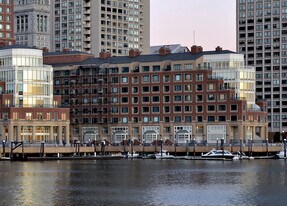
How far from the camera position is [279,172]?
160375 mm

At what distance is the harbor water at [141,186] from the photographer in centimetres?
10724

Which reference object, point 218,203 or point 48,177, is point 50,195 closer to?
point 218,203

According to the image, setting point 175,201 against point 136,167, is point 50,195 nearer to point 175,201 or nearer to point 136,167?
point 175,201

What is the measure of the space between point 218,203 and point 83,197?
1783 cm

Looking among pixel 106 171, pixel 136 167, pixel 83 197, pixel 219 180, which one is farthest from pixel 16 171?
pixel 83 197

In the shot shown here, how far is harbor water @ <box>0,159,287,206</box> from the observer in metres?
107

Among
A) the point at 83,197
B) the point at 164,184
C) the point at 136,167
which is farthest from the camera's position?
the point at 136,167

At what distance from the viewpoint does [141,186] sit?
127 m

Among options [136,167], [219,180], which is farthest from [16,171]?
[219,180]

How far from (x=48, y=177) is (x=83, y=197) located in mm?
35029

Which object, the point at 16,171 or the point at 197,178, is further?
the point at 16,171

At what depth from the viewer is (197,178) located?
145000 millimetres

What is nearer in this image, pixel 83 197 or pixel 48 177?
pixel 83 197

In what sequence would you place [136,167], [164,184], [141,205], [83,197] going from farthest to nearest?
[136,167] < [164,184] < [83,197] < [141,205]
